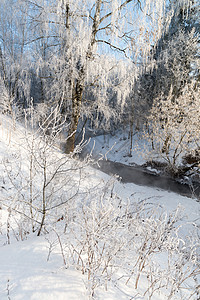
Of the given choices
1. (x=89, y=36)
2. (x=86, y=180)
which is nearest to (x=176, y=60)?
(x=89, y=36)

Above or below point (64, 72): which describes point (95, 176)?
below

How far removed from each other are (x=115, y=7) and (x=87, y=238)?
5430 mm

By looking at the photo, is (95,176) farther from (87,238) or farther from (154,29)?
(154,29)

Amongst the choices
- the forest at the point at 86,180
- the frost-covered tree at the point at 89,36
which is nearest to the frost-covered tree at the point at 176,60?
the forest at the point at 86,180

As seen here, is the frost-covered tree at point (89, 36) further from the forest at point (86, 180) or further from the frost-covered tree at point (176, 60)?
the frost-covered tree at point (176, 60)

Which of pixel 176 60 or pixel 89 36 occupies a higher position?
pixel 176 60

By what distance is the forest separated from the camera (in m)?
1.37

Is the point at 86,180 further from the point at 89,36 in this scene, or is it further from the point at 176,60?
the point at 176,60

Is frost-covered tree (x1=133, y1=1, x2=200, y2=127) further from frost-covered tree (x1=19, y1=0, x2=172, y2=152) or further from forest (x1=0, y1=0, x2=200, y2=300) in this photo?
frost-covered tree (x1=19, y1=0, x2=172, y2=152)

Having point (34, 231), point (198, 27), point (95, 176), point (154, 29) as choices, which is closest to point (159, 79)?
point (198, 27)

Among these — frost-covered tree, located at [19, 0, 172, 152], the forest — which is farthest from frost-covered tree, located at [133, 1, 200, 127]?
frost-covered tree, located at [19, 0, 172, 152]

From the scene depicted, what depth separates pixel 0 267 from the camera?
1376 millimetres

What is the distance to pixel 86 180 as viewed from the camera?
4824mm

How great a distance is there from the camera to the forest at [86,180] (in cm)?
137
